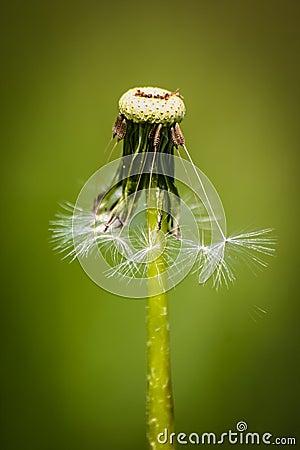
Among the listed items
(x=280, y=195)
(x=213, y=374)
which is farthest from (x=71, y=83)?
(x=213, y=374)

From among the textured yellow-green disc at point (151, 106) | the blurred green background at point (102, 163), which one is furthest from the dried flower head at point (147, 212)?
the blurred green background at point (102, 163)

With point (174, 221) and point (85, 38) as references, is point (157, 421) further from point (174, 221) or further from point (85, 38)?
point (85, 38)

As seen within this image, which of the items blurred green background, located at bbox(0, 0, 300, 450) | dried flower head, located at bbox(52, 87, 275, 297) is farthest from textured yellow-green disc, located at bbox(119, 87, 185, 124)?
blurred green background, located at bbox(0, 0, 300, 450)

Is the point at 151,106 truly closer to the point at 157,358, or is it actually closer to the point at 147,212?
the point at 147,212

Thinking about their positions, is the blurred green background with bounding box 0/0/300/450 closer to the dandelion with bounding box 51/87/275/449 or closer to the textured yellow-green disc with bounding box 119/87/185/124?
the dandelion with bounding box 51/87/275/449

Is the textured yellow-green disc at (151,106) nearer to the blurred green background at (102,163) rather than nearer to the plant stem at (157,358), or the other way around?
the plant stem at (157,358)

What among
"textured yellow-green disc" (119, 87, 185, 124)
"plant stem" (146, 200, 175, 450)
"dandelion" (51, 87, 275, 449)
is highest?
"textured yellow-green disc" (119, 87, 185, 124)

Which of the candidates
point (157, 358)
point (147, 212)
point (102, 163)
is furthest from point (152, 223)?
point (102, 163)

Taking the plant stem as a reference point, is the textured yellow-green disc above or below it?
above
